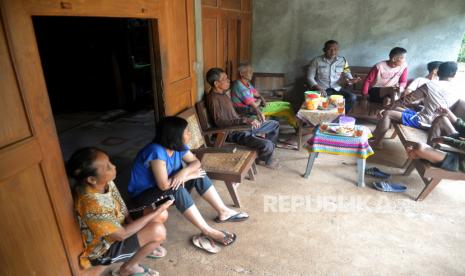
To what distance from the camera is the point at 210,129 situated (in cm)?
312

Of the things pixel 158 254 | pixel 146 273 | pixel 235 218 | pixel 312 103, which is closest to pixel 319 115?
pixel 312 103

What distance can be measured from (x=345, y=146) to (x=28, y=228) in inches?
102

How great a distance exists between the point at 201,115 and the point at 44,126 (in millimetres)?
1829

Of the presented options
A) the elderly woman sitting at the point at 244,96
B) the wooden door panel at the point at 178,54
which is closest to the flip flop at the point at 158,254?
the wooden door panel at the point at 178,54

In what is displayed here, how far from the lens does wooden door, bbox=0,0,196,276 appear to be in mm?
1269

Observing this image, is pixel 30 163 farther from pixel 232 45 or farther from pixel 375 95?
pixel 375 95

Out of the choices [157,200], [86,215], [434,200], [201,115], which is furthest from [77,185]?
[434,200]

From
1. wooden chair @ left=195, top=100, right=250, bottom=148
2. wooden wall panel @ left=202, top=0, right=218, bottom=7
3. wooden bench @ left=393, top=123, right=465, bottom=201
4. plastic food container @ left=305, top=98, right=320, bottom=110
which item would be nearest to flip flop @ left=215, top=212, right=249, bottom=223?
wooden chair @ left=195, top=100, right=250, bottom=148

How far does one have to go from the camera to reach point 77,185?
1654mm

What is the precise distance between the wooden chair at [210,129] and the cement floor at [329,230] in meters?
0.47

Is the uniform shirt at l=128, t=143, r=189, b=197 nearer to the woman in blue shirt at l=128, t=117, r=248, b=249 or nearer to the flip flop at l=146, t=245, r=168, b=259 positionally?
the woman in blue shirt at l=128, t=117, r=248, b=249

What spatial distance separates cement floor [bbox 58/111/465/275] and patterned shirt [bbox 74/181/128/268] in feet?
1.56

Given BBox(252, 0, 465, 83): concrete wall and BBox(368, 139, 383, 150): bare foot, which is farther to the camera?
BBox(252, 0, 465, 83): concrete wall

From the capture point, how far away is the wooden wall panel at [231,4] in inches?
154
